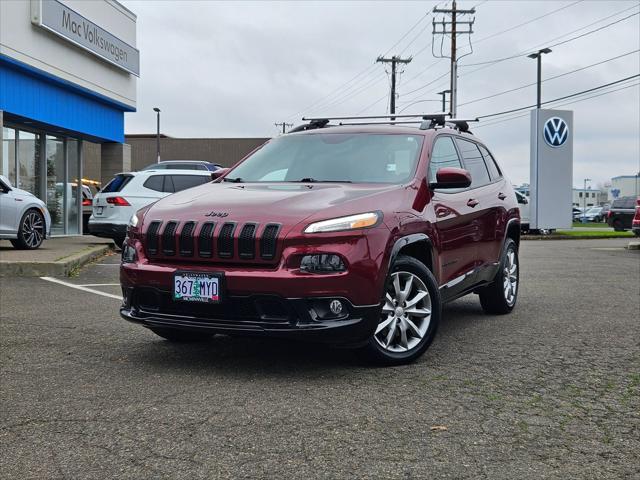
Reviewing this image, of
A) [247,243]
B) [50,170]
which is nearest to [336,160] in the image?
[247,243]

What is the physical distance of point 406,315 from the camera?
207 inches

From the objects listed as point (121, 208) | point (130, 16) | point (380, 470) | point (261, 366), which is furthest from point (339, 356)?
point (130, 16)

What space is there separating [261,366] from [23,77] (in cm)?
1430

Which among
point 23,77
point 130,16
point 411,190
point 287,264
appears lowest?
point 287,264

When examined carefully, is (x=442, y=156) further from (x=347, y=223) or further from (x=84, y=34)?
(x=84, y=34)

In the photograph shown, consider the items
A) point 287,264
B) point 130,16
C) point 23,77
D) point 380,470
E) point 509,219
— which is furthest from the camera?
point 130,16

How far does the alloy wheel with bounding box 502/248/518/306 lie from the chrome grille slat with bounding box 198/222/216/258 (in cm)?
379

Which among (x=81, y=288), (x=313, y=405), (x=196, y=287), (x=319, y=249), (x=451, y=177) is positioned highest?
(x=451, y=177)

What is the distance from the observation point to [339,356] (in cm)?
550

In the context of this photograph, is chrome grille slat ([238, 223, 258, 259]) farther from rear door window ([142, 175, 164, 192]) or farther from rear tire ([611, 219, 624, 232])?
rear tire ([611, 219, 624, 232])

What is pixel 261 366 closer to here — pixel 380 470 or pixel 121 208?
pixel 380 470

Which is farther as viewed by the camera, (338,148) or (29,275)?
(29,275)

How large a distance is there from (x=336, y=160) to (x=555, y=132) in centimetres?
2225

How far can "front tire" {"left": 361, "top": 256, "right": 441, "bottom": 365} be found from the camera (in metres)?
5.08
